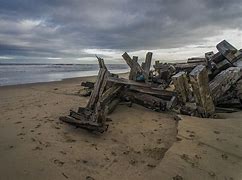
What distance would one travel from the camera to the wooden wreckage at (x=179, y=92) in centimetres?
613

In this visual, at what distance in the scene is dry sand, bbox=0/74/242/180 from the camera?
386cm

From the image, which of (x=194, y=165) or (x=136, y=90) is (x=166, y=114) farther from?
(x=194, y=165)

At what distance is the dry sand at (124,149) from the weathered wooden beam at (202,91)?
0.57m

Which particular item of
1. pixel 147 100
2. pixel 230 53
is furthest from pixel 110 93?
pixel 230 53

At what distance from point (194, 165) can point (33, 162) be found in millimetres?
2644

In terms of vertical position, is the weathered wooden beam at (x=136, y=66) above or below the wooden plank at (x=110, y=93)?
above

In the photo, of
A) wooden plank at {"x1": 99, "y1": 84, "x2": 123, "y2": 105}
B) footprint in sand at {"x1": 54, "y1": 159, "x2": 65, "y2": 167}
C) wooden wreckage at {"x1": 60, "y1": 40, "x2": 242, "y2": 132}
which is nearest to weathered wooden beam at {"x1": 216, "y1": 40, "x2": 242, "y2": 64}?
wooden wreckage at {"x1": 60, "y1": 40, "x2": 242, "y2": 132}

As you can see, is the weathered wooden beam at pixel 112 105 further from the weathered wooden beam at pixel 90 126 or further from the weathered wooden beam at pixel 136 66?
the weathered wooden beam at pixel 136 66

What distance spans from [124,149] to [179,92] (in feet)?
10.6

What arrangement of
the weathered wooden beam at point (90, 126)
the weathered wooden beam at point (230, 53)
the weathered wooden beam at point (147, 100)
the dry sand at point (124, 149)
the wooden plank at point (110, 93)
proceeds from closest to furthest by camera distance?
the dry sand at point (124, 149) < the weathered wooden beam at point (90, 126) < the wooden plank at point (110, 93) < the weathered wooden beam at point (147, 100) < the weathered wooden beam at point (230, 53)

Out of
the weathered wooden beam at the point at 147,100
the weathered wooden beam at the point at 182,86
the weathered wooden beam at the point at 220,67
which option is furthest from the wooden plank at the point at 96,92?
the weathered wooden beam at the point at 220,67

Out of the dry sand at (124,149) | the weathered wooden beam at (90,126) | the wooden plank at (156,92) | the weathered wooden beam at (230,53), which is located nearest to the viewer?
the dry sand at (124,149)

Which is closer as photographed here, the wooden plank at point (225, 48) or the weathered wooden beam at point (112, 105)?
the weathered wooden beam at point (112, 105)

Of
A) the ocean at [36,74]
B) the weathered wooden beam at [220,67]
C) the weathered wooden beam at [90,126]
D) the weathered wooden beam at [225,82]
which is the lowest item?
the ocean at [36,74]
